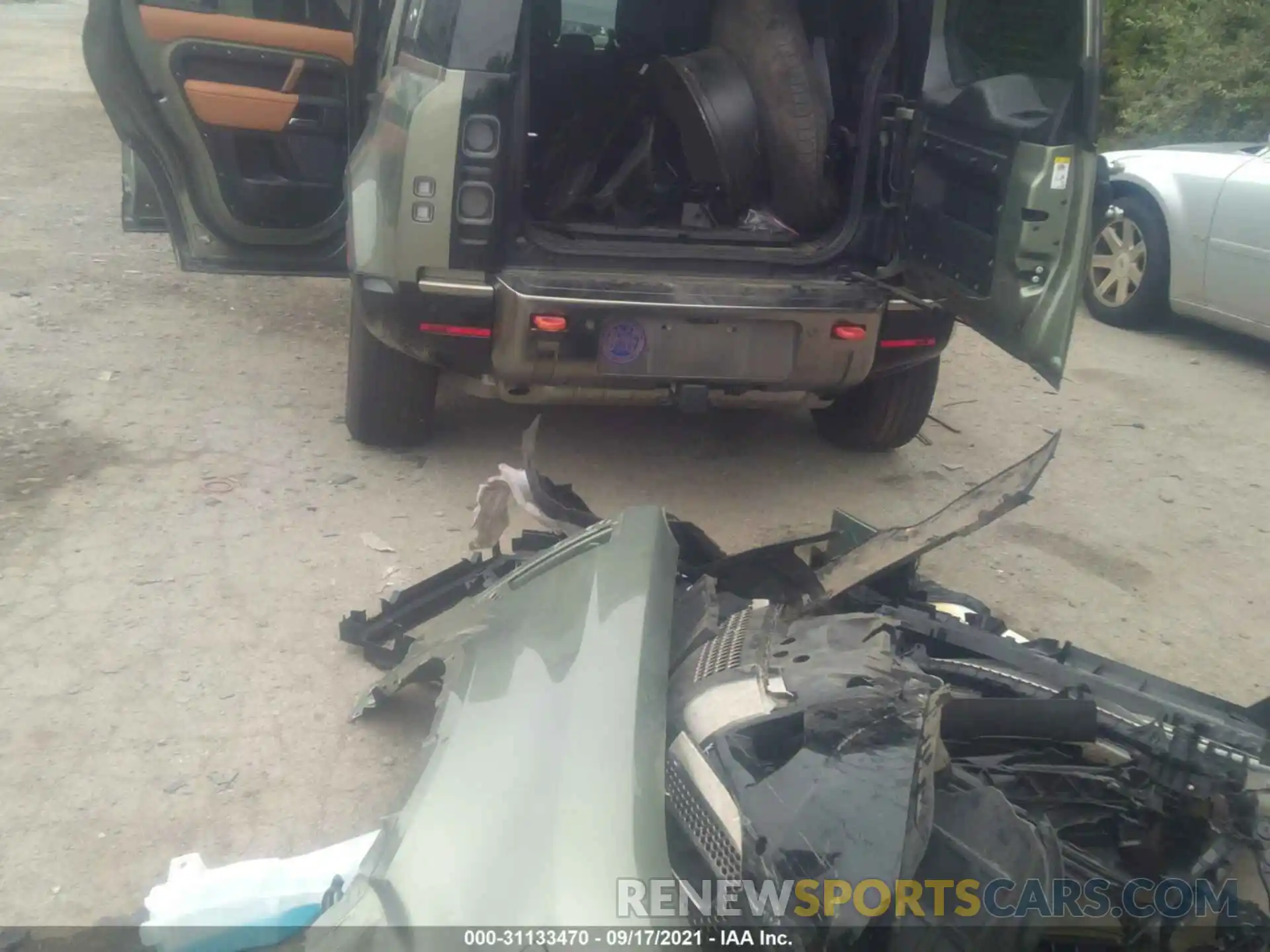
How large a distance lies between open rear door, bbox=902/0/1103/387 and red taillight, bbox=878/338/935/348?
0.62ft

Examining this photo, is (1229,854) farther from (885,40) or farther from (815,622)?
(885,40)

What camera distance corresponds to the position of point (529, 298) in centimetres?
368

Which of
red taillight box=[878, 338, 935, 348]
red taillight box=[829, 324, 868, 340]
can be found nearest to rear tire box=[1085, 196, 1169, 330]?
red taillight box=[878, 338, 935, 348]

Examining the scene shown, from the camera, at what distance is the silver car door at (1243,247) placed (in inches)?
243

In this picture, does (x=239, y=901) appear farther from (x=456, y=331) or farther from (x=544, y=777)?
(x=456, y=331)

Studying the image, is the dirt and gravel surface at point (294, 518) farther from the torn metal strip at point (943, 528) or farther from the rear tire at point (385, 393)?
the torn metal strip at point (943, 528)

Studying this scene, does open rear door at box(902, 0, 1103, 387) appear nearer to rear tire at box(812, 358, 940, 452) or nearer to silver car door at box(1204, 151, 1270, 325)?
rear tire at box(812, 358, 940, 452)

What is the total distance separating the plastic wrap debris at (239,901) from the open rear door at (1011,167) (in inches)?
97.9

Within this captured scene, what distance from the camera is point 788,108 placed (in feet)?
14.4

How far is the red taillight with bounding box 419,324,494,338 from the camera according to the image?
3766mm

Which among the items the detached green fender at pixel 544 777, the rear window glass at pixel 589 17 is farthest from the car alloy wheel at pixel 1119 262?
the detached green fender at pixel 544 777

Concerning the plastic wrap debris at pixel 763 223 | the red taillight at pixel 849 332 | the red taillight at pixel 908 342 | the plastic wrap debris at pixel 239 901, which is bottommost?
the plastic wrap debris at pixel 239 901

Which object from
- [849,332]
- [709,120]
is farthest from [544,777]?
[709,120]

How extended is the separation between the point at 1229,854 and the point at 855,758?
2.08ft
